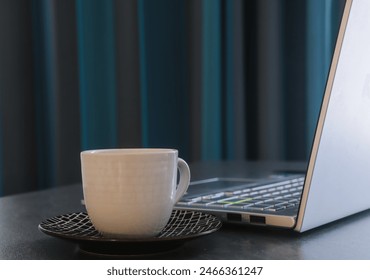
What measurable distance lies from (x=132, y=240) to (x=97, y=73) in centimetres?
125

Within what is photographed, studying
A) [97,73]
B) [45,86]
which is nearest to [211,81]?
[97,73]

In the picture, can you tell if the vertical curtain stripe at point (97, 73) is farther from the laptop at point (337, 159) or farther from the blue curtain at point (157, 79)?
the laptop at point (337, 159)

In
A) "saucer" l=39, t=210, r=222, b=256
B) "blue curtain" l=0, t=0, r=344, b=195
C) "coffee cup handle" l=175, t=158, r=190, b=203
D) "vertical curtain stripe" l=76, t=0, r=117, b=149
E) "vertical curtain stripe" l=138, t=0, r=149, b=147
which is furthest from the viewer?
"vertical curtain stripe" l=138, t=0, r=149, b=147

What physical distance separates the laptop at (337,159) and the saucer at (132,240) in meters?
0.04

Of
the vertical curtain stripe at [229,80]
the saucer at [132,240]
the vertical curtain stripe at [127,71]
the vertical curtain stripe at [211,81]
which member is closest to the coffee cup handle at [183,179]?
the saucer at [132,240]

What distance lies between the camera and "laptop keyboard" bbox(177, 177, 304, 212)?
605 millimetres

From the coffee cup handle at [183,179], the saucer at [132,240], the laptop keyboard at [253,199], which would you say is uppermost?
the coffee cup handle at [183,179]

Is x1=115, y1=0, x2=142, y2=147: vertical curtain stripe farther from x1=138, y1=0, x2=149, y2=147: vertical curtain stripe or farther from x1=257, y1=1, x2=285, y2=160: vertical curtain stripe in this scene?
x1=257, y1=1, x2=285, y2=160: vertical curtain stripe

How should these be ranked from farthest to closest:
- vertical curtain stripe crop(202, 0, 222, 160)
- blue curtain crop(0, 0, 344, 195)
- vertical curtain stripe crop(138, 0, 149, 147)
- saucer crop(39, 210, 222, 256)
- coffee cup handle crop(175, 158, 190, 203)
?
1. vertical curtain stripe crop(202, 0, 222, 160)
2. vertical curtain stripe crop(138, 0, 149, 147)
3. blue curtain crop(0, 0, 344, 195)
4. coffee cup handle crop(175, 158, 190, 203)
5. saucer crop(39, 210, 222, 256)

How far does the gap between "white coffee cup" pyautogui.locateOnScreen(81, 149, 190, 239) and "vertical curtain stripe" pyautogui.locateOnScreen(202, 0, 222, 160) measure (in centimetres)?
150

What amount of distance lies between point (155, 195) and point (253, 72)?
1.70 m

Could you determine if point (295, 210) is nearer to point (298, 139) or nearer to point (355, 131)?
point (355, 131)

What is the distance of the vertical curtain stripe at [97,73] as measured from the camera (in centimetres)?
163

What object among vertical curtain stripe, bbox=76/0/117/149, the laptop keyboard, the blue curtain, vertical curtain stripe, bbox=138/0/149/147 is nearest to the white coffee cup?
the laptop keyboard
